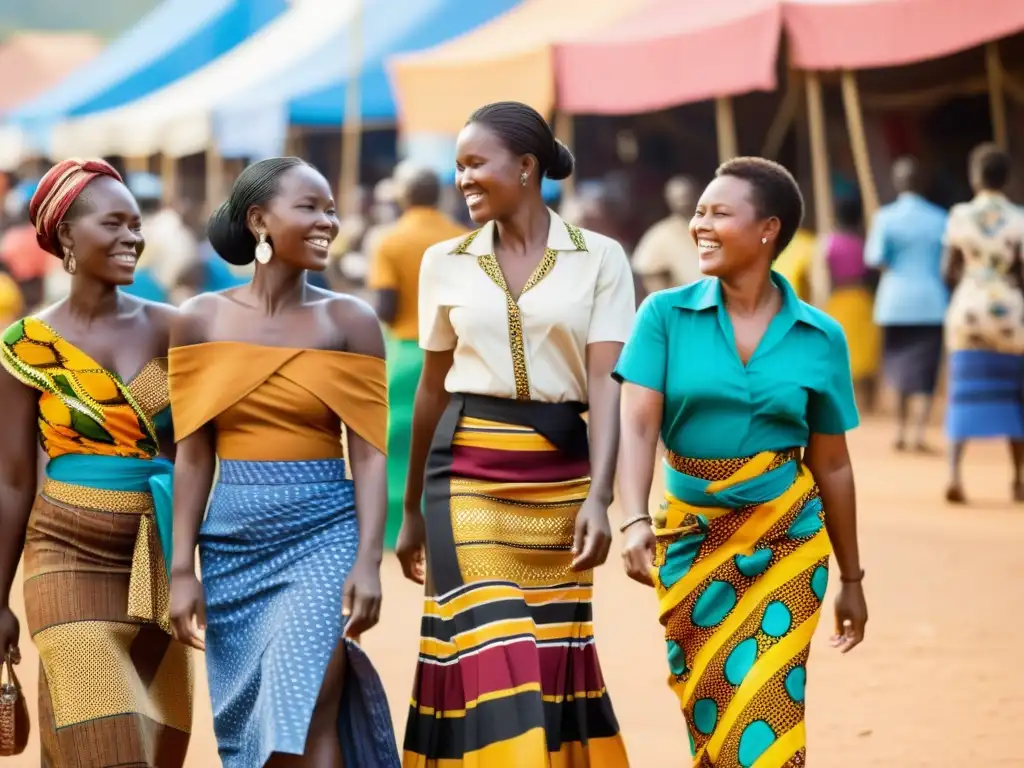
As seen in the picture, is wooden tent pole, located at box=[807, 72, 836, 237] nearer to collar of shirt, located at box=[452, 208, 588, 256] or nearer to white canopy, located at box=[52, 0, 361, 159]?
white canopy, located at box=[52, 0, 361, 159]

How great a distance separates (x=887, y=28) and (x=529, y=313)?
10.1 meters

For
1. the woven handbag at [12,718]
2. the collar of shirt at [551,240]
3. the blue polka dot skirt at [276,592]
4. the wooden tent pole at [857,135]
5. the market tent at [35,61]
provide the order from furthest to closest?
the market tent at [35,61] → the wooden tent pole at [857,135] → the collar of shirt at [551,240] → the woven handbag at [12,718] → the blue polka dot skirt at [276,592]

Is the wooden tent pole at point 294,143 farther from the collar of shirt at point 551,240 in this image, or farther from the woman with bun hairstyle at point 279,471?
the woman with bun hairstyle at point 279,471

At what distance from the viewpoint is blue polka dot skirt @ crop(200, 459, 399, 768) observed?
174 inches

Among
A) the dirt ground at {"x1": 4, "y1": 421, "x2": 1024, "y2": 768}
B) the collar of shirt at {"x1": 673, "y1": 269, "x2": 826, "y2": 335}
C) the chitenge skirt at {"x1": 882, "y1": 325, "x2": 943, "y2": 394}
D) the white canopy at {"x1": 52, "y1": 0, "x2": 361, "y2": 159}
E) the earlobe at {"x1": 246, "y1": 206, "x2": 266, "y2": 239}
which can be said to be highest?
the white canopy at {"x1": 52, "y1": 0, "x2": 361, "y2": 159}

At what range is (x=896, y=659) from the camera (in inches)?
305

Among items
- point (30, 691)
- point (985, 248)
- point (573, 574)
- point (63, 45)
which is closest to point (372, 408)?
point (573, 574)

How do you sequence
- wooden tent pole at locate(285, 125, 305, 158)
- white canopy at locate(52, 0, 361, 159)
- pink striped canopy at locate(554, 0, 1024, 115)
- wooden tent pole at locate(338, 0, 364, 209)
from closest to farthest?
pink striped canopy at locate(554, 0, 1024, 115) < wooden tent pole at locate(338, 0, 364, 209) < white canopy at locate(52, 0, 361, 159) < wooden tent pole at locate(285, 125, 305, 158)

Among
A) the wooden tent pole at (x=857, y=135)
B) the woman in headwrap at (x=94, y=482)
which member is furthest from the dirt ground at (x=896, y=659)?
the wooden tent pole at (x=857, y=135)

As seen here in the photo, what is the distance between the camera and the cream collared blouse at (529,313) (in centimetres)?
480

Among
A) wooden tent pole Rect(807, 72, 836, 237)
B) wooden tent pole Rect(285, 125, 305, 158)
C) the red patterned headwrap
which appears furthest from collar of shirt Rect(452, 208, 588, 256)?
wooden tent pole Rect(285, 125, 305, 158)

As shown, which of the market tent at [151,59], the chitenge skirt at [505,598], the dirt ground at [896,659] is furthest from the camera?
the market tent at [151,59]

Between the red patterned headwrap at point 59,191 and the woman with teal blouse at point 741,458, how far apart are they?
152 centimetres

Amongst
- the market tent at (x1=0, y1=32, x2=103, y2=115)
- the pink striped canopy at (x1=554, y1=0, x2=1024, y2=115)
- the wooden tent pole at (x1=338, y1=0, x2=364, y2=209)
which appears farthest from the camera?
the market tent at (x1=0, y1=32, x2=103, y2=115)
